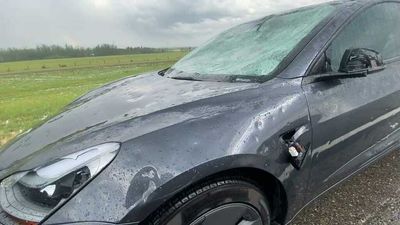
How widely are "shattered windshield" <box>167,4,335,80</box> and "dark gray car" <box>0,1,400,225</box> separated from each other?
0.01m

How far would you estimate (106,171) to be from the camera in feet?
5.33

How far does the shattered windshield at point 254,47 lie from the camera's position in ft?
8.22

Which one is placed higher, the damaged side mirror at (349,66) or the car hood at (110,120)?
the damaged side mirror at (349,66)

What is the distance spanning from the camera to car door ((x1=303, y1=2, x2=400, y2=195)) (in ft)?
7.45

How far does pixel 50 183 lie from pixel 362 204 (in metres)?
2.30

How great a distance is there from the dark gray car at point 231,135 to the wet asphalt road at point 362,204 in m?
0.37

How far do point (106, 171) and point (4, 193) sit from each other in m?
0.50

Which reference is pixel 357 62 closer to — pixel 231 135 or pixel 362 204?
pixel 231 135

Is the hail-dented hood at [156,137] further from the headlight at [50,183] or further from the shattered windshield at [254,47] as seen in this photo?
the shattered windshield at [254,47]

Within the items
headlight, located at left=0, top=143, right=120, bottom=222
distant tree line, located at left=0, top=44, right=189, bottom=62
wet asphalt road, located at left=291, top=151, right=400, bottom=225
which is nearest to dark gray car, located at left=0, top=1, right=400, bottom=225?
headlight, located at left=0, top=143, right=120, bottom=222

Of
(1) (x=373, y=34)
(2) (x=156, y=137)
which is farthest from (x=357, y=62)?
(2) (x=156, y=137)

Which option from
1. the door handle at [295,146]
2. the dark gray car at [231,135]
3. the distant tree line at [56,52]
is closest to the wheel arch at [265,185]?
the dark gray car at [231,135]

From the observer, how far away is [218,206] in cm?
182

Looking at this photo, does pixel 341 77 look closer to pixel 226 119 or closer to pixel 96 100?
pixel 226 119
